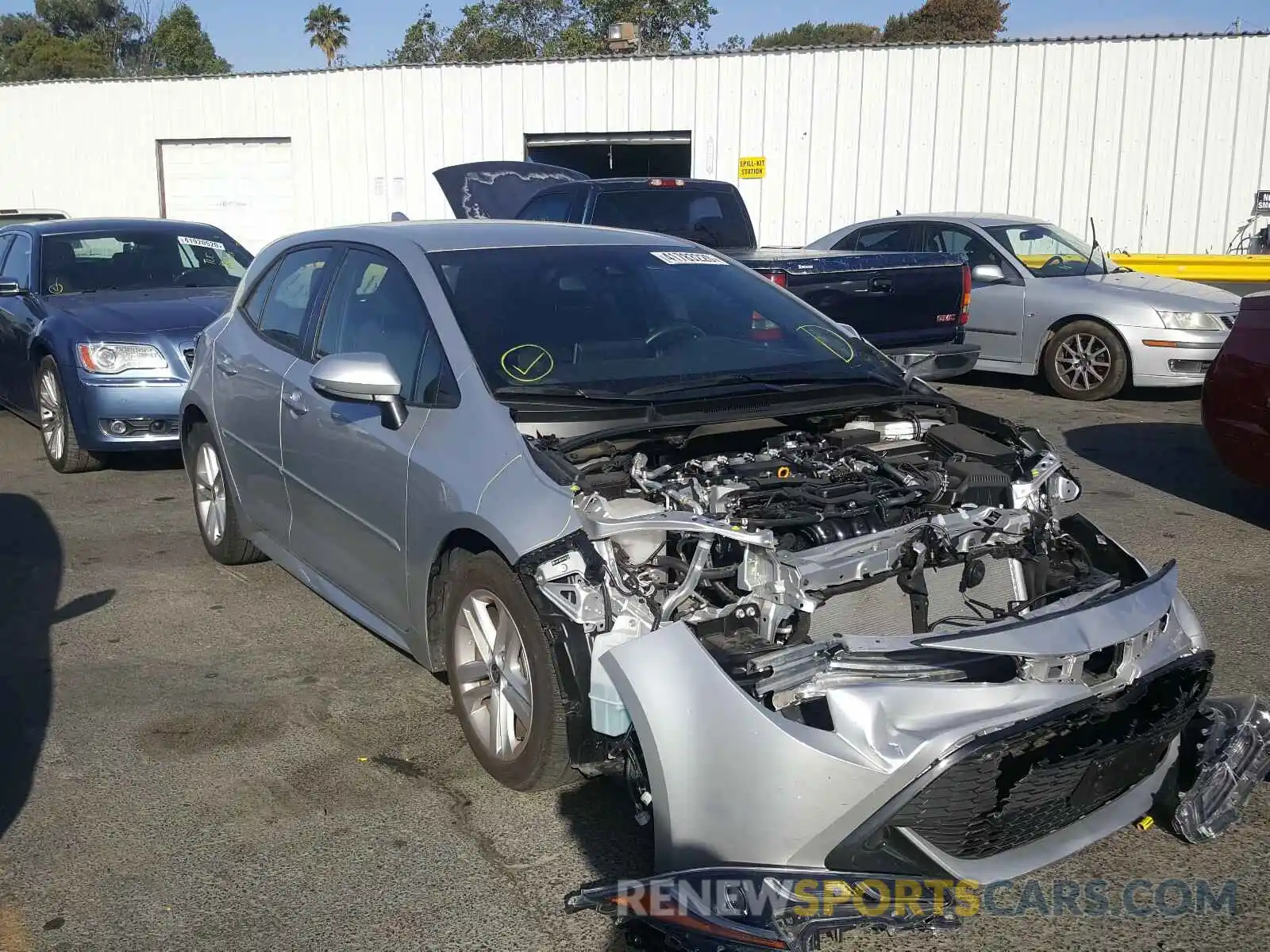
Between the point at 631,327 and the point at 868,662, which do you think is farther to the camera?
the point at 631,327

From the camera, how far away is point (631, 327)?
14.0 feet

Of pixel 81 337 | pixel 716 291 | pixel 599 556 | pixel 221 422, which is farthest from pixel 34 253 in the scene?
pixel 599 556

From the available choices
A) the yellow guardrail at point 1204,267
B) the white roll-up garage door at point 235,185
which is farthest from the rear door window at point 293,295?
the white roll-up garage door at point 235,185

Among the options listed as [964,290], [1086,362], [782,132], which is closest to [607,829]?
[964,290]

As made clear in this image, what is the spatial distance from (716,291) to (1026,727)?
95.3 inches

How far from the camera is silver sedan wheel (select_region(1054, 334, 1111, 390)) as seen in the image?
10383 mm

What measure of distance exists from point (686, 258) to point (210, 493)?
277cm

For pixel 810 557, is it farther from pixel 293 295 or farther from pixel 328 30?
pixel 328 30

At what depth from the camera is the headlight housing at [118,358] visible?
761cm

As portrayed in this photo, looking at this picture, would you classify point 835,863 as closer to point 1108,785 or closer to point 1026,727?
point 1026,727

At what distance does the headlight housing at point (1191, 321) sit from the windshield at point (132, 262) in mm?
7440

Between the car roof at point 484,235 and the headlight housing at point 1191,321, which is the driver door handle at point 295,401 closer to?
the car roof at point 484,235

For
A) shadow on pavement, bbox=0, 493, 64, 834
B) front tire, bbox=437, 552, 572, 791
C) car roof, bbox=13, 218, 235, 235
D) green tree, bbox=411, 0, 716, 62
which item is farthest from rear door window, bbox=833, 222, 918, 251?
green tree, bbox=411, 0, 716, 62

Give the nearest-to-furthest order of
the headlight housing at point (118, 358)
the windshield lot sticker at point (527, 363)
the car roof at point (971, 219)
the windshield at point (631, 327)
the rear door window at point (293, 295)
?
the windshield lot sticker at point (527, 363) < the windshield at point (631, 327) < the rear door window at point (293, 295) < the headlight housing at point (118, 358) < the car roof at point (971, 219)
